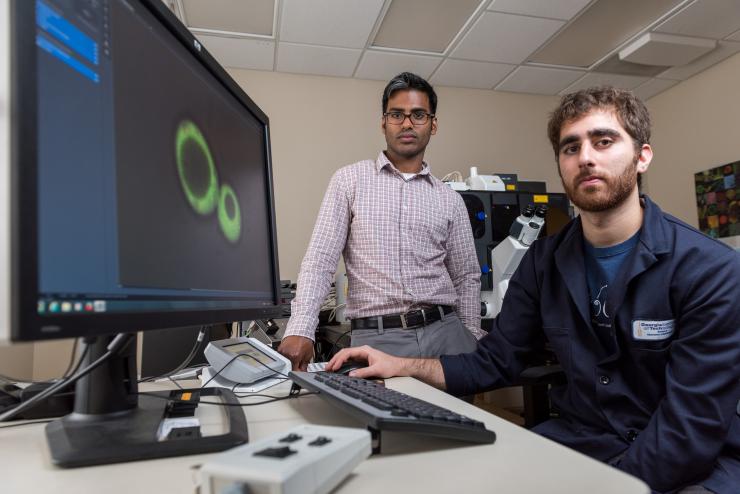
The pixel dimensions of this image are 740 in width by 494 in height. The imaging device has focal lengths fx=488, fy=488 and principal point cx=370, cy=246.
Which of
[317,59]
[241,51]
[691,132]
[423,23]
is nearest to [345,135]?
[317,59]

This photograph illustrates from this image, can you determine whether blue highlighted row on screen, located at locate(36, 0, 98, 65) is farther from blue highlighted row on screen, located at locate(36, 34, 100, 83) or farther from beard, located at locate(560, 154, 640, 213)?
beard, located at locate(560, 154, 640, 213)

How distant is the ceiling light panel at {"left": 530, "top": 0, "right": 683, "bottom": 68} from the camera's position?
303 centimetres

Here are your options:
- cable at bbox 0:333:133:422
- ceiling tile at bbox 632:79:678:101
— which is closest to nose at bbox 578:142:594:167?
cable at bbox 0:333:133:422

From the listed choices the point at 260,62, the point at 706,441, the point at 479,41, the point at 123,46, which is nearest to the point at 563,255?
the point at 706,441

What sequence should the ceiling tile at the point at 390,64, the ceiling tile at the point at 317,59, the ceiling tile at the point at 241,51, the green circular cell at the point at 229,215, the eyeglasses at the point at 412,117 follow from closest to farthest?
the green circular cell at the point at 229,215
the eyeglasses at the point at 412,117
the ceiling tile at the point at 241,51
the ceiling tile at the point at 317,59
the ceiling tile at the point at 390,64

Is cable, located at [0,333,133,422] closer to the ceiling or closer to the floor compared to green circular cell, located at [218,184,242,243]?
closer to the floor

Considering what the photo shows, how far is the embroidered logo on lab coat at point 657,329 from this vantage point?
915 millimetres

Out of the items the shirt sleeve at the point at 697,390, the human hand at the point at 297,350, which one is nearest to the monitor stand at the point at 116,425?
the human hand at the point at 297,350

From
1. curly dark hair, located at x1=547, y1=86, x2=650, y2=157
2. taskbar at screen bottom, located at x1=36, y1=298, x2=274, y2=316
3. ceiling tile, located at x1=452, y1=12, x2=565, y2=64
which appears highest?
ceiling tile, located at x1=452, y1=12, x2=565, y2=64

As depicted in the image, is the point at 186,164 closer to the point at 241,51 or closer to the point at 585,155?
the point at 585,155

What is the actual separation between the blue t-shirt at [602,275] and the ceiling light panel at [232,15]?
2.60 m

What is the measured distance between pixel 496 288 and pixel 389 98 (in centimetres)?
110

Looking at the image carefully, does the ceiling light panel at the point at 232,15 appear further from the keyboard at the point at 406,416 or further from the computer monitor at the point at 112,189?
the keyboard at the point at 406,416

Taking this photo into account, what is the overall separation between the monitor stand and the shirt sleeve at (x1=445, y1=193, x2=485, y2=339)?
4.32 ft
